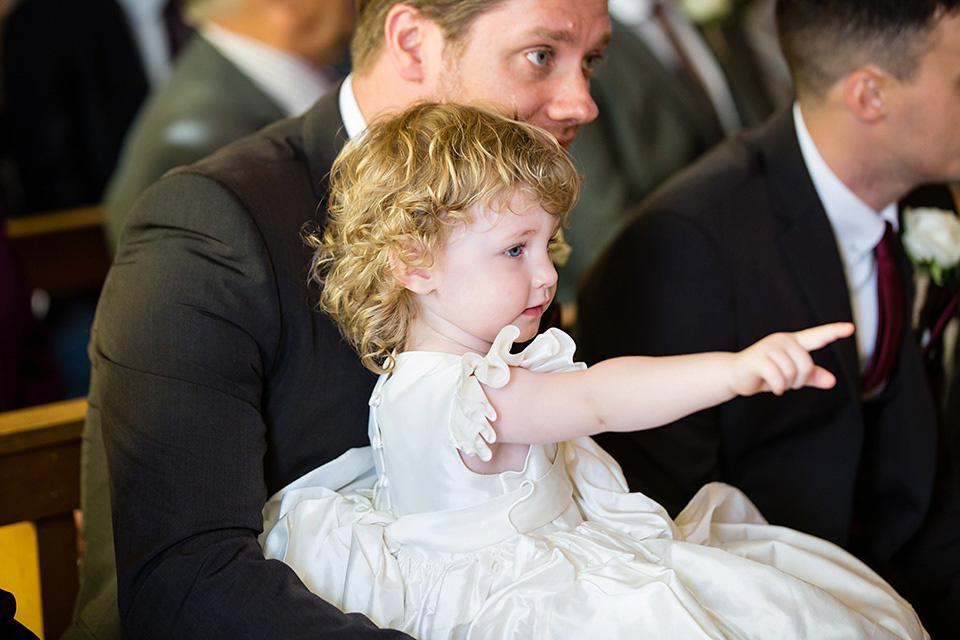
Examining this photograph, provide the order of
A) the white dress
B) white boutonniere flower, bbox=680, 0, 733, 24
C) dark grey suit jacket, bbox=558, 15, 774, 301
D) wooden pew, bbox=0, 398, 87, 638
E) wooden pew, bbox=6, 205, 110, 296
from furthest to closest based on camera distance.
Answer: white boutonniere flower, bbox=680, 0, 733, 24, wooden pew, bbox=6, 205, 110, 296, dark grey suit jacket, bbox=558, 15, 774, 301, wooden pew, bbox=0, 398, 87, 638, the white dress

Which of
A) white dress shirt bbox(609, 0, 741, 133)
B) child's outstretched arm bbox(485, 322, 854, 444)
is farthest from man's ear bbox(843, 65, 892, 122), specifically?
white dress shirt bbox(609, 0, 741, 133)

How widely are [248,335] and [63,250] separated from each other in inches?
109

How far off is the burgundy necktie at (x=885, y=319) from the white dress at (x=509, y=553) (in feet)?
2.56

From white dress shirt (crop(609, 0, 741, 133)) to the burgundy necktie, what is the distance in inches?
87.5

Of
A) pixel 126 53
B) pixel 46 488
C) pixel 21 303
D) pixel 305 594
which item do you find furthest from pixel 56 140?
pixel 305 594

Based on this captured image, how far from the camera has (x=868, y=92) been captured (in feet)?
7.62

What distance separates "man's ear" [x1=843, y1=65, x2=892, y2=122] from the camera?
7.59 feet

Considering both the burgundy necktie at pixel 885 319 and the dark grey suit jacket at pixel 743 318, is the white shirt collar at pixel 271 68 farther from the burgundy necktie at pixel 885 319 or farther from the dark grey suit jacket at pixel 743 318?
the burgundy necktie at pixel 885 319

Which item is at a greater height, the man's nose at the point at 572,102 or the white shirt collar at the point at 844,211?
the man's nose at the point at 572,102

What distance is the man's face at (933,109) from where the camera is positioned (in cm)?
227

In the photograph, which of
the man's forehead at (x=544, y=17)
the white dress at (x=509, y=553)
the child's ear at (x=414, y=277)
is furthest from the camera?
the man's forehead at (x=544, y=17)

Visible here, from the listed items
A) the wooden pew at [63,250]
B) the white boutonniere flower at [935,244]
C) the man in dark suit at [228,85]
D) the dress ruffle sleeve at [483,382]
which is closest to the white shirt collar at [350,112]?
the dress ruffle sleeve at [483,382]

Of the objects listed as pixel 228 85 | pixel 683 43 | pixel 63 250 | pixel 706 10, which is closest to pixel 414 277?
pixel 228 85

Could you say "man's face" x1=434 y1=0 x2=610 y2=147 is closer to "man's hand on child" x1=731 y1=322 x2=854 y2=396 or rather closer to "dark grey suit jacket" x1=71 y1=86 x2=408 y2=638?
"dark grey suit jacket" x1=71 y1=86 x2=408 y2=638
